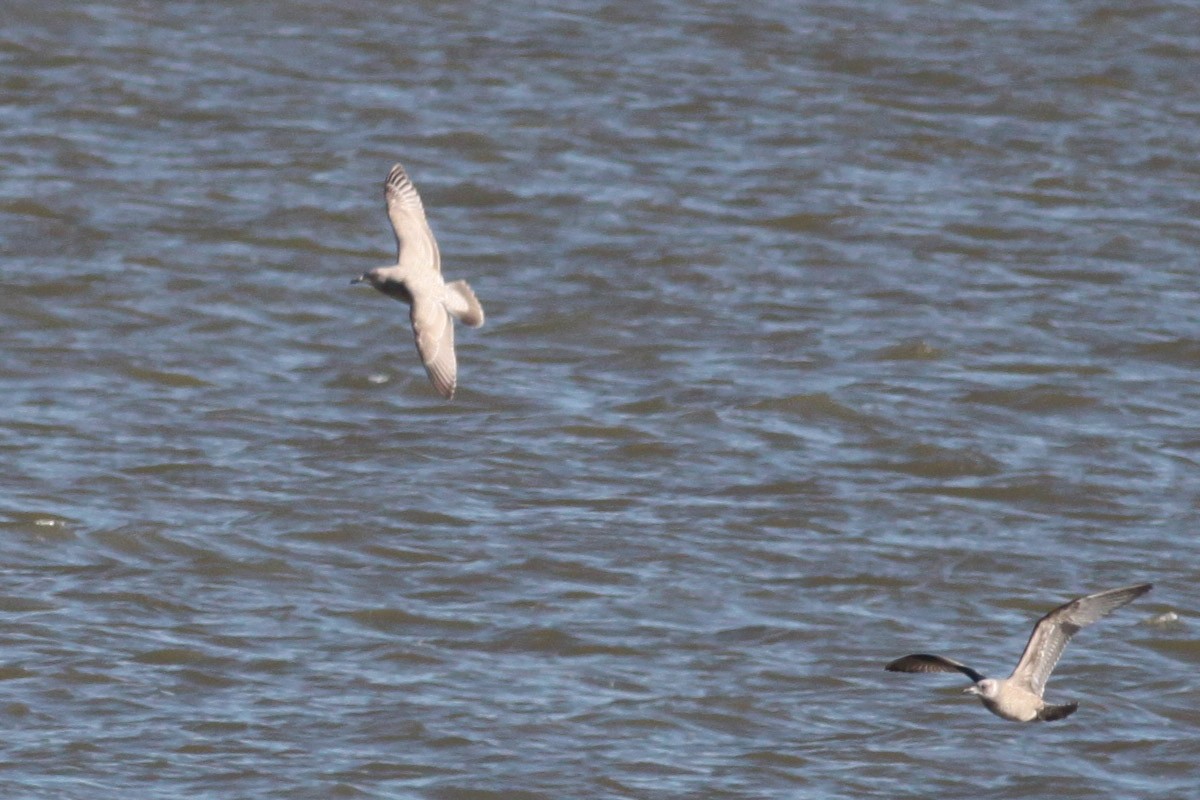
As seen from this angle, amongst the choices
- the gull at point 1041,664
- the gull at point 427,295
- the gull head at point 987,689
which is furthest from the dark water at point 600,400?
the gull at point 427,295

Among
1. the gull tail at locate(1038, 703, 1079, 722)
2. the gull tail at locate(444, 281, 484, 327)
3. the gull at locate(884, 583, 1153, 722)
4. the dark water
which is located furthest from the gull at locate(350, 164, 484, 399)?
the gull tail at locate(1038, 703, 1079, 722)

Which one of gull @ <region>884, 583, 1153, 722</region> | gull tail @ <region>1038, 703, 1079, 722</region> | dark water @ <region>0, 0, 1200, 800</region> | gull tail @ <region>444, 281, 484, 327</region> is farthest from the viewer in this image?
dark water @ <region>0, 0, 1200, 800</region>

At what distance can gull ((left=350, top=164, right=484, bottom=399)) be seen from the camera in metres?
9.10

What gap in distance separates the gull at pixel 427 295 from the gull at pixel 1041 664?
84.6 inches

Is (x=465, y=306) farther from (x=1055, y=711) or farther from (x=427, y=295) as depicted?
(x=1055, y=711)

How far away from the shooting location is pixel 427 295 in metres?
9.30

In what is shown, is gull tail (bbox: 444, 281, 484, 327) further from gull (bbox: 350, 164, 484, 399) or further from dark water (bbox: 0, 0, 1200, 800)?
dark water (bbox: 0, 0, 1200, 800)

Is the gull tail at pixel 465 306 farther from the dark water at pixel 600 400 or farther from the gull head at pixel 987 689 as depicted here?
the gull head at pixel 987 689

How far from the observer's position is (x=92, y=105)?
Result: 56.8 ft

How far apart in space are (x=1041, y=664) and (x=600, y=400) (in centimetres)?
534

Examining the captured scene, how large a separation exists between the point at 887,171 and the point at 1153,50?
3.20m

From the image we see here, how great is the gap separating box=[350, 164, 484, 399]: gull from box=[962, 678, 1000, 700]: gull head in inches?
85.5

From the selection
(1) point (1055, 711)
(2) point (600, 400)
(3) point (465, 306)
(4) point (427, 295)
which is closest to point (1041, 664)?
(1) point (1055, 711)

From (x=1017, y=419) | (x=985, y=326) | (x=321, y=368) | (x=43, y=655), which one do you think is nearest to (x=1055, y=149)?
(x=985, y=326)
